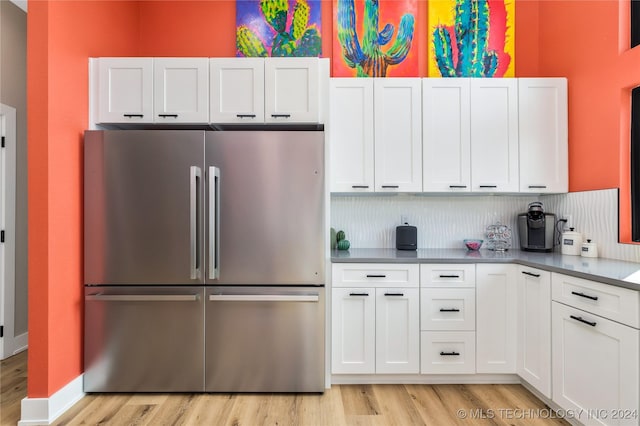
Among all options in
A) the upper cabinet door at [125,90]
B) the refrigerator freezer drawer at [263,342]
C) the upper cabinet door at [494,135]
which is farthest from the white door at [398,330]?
the upper cabinet door at [125,90]

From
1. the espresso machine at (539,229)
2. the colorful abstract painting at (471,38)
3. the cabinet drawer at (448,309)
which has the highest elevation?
the colorful abstract painting at (471,38)

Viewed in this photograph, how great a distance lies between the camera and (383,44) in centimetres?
321

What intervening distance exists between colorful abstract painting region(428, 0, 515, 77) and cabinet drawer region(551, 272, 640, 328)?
1971mm

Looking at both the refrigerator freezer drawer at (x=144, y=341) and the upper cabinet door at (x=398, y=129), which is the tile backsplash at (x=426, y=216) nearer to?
the upper cabinet door at (x=398, y=129)

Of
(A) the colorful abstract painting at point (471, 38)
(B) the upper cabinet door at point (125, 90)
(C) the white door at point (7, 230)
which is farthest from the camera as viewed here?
(A) the colorful abstract painting at point (471, 38)

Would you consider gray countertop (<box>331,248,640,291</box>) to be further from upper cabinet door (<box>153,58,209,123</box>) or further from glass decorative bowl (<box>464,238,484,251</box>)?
upper cabinet door (<box>153,58,209,123</box>)

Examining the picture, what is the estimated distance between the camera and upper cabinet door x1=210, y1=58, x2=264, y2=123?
2543 mm

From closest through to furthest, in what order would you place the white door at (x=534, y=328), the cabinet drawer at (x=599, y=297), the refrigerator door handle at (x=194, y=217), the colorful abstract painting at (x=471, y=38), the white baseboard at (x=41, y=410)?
the cabinet drawer at (x=599, y=297), the white baseboard at (x=41, y=410), the white door at (x=534, y=328), the refrigerator door handle at (x=194, y=217), the colorful abstract painting at (x=471, y=38)

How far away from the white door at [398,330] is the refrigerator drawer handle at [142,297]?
51.0 inches

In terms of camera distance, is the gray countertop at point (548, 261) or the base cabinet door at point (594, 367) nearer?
the base cabinet door at point (594, 367)

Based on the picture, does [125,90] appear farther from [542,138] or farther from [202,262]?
[542,138]

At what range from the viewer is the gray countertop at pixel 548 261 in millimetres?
1757

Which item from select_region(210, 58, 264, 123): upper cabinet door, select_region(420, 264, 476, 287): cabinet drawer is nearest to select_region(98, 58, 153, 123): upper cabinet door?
select_region(210, 58, 264, 123): upper cabinet door

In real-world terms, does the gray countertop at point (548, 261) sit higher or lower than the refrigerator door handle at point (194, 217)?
lower
